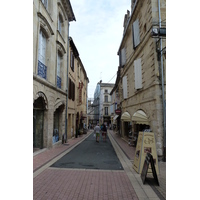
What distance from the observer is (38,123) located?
970cm

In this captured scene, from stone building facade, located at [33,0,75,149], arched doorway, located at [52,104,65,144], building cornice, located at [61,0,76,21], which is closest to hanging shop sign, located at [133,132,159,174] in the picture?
stone building facade, located at [33,0,75,149]

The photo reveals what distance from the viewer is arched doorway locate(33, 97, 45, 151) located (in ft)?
31.2

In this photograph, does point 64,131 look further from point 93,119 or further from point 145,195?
point 93,119

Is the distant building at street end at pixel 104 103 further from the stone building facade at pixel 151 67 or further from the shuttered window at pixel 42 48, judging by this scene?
the shuttered window at pixel 42 48

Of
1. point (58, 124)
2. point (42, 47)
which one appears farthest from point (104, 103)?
point (42, 47)

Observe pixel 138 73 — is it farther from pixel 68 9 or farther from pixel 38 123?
pixel 68 9

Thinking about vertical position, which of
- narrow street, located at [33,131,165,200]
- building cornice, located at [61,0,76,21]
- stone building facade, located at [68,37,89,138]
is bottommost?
narrow street, located at [33,131,165,200]

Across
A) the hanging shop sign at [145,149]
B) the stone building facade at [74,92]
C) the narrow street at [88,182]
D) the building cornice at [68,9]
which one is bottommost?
the narrow street at [88,182]

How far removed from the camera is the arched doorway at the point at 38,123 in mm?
9516

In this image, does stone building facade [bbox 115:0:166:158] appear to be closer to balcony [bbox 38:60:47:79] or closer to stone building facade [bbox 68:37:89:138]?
balcony [bbox 38:60:47:79]

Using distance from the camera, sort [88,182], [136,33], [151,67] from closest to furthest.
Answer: [88,182] < [151,67] < [136,33]

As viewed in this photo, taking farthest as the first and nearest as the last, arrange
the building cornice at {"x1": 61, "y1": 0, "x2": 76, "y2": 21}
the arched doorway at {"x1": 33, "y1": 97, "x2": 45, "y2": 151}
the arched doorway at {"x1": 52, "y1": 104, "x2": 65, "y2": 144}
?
the building cornice at {"x1": 61, "y1": 0, "x2": 76, "y2": 21} < the arched doorway at {"x1": 52, "y1": 104, "x2": 65, "y2": 144} < the arched doorway at {"x1": 33, "y1": 97, "x2": 45, "y2": 151}

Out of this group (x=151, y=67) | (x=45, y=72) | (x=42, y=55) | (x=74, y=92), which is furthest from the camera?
(x=74, y=92)

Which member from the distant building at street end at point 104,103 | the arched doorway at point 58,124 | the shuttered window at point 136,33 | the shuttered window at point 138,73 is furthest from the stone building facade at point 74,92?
the distant building at street end at point 104,103
